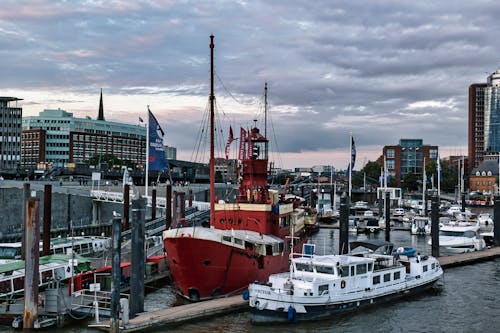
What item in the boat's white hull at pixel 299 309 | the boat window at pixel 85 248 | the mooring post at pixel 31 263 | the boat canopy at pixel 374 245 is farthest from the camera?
the boat window at pixel 85 248

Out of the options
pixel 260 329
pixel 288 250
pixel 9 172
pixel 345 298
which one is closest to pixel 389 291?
pixel 345 298

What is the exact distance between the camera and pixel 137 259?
1326 inches

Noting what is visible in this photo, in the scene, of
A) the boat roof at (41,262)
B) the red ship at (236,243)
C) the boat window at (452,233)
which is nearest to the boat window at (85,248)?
the boat roof at (41,262)

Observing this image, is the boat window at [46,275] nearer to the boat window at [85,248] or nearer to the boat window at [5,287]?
the boat window at [5,287]

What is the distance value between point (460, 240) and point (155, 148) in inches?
1626

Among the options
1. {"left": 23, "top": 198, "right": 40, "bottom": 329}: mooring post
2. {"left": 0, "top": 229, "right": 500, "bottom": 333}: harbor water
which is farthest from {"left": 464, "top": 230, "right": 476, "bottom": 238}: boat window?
{"left": 23, "top": 198, "right": 40, "bottom": 329}: mooring post

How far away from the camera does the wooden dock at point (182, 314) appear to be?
3173cm

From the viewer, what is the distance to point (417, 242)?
84000 mm

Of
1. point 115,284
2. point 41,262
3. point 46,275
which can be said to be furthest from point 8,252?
point 115,284

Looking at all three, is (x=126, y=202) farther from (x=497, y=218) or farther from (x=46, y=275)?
(x=497, y=218)

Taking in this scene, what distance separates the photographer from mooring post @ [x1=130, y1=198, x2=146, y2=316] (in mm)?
33656

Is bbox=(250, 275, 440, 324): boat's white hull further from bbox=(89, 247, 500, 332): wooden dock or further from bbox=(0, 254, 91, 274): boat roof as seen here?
bbox=(0, 254, 91, 274): boat roof

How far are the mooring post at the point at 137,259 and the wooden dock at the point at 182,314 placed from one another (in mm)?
788

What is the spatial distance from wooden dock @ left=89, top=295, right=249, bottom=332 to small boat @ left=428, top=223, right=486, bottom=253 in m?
42.1
